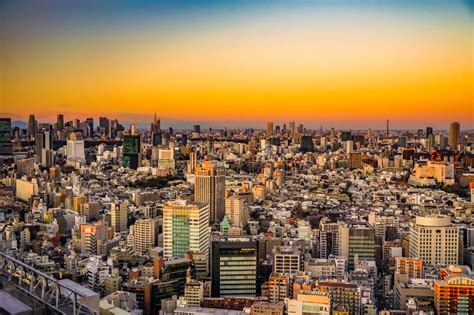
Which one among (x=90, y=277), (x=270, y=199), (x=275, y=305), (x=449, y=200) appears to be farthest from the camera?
(x=270, y=199)

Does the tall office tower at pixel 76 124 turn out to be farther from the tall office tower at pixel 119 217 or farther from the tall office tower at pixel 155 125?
the tall office tower at pixel 119 217

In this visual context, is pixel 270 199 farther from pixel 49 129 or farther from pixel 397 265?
pixel 397 265

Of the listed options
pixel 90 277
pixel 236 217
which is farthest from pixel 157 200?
pixel 90 277

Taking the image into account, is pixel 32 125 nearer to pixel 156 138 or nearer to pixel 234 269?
pixel 234 269

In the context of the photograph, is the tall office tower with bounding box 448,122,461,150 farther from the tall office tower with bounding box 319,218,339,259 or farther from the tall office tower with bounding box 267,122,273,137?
the tall office tower with bounding box 267,122,273,137

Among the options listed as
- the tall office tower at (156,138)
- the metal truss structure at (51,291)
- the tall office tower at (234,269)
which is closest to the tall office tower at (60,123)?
the tall office tower at (156,138)

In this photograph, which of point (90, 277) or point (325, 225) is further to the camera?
point (325, 225)

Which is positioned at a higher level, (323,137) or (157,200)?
(323,137)
